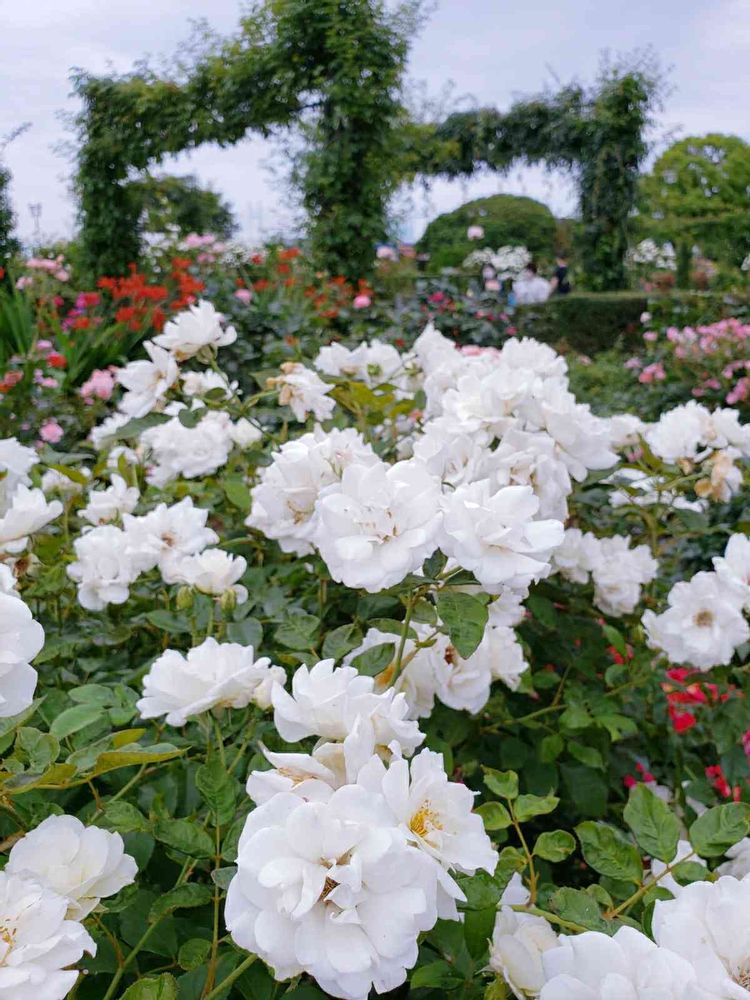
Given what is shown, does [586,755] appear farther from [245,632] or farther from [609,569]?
[245,632]

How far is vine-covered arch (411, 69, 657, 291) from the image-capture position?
1184cm

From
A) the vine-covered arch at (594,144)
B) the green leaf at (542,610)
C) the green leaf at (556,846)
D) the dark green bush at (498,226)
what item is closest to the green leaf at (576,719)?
the green leaf at (542,610)

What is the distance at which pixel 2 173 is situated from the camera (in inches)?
554

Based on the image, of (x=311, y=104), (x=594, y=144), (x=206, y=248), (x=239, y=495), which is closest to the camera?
(x=239, y=495)

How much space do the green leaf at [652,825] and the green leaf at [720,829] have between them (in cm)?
2

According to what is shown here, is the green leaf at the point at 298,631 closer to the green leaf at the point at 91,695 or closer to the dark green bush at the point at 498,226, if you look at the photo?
the green leaf at the point at 91,695

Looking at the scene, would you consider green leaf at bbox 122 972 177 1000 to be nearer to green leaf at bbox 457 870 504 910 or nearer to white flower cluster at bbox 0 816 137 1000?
white flower cluster at bbox 0 816 137 1000

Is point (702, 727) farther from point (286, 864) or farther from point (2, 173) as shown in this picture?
point (2, 173)

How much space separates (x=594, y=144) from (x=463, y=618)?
1278 centimetres

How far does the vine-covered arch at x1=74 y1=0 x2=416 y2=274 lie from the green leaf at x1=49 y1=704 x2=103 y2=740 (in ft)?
25.2

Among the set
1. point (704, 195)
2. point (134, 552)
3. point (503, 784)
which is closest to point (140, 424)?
point (134, 552)

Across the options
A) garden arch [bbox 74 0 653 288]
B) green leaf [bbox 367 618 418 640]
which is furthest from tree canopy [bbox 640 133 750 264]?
green leaf [bbox 367 618 418 640]

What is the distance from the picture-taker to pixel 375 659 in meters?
0.83

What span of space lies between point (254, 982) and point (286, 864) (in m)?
0.25
